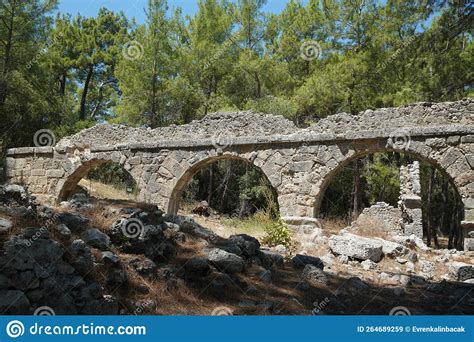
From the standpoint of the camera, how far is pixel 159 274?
4.21 m

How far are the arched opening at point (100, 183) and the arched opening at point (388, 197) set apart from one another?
651cm

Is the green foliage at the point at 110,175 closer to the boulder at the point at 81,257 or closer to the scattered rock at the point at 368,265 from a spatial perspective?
the scattered rock at the point at 368,265

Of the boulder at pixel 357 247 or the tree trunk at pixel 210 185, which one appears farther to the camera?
the tree trunk at pixel 210 185

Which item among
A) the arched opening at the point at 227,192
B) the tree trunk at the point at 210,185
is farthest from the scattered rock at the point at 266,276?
the tree trunk at the point at 210,185

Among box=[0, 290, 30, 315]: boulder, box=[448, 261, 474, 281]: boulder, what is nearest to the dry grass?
box=[448, 261, 474, 281]: boulder

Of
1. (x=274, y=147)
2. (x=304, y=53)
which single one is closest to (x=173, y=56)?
(x=304, y=53)

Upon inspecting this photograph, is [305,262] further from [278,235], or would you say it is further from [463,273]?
[278,235]

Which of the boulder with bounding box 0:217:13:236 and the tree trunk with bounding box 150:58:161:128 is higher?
the tree trunk with bounding box 150:58:161:128

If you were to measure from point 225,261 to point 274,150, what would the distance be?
477 cm

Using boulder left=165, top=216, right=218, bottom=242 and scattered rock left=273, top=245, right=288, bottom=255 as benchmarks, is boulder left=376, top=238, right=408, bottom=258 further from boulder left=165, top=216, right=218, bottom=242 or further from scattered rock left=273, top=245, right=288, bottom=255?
boulder left=165, top=216, right=218, bottom=242

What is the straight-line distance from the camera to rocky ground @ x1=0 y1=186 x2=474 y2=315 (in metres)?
3.11

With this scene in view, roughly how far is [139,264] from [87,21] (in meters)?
22.0

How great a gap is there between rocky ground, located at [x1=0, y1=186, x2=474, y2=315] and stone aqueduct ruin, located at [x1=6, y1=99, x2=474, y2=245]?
8.14ft

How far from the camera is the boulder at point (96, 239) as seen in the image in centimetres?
410
